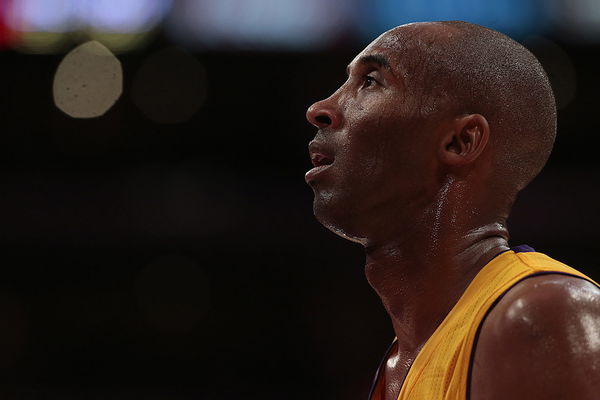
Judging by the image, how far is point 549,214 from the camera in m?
9.56

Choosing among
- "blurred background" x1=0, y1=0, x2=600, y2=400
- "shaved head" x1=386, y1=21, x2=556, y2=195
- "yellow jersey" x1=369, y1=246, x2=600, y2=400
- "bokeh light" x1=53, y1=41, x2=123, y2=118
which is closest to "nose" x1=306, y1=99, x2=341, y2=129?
"shaved head" x1=386, y1=21, x2=556, y2=195

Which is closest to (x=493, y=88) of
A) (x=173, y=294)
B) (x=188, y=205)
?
(x=188, y=205)

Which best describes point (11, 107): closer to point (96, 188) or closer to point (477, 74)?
point (96, 188)

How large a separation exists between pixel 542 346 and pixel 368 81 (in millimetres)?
931

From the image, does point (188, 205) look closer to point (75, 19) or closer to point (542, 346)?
point (75, 19)

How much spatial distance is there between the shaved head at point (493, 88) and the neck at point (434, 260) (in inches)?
6.0

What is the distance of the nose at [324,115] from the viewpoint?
94.3 inches

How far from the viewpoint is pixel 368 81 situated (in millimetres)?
2422

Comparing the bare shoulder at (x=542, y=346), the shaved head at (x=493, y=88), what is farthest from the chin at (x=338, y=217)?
the bare shoulder at (x=542, y=346)

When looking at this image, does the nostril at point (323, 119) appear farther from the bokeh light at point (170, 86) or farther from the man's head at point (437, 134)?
the bokeh light at point (170, 86)

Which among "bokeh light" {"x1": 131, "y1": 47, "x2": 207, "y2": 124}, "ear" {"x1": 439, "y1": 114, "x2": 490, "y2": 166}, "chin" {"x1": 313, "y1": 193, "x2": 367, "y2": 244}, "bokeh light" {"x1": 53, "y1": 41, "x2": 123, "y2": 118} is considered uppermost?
"bokeh light" {"x1": 53, "y1": 41, "x2": 123, "y2": 118}

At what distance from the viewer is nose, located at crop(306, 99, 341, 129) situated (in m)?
2.39

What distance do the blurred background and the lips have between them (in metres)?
6.57

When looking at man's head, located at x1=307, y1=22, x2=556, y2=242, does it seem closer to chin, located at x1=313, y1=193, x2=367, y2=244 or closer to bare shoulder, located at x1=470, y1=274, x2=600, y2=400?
chin, located at x1=313, y1=193, x2=367, y2=244
